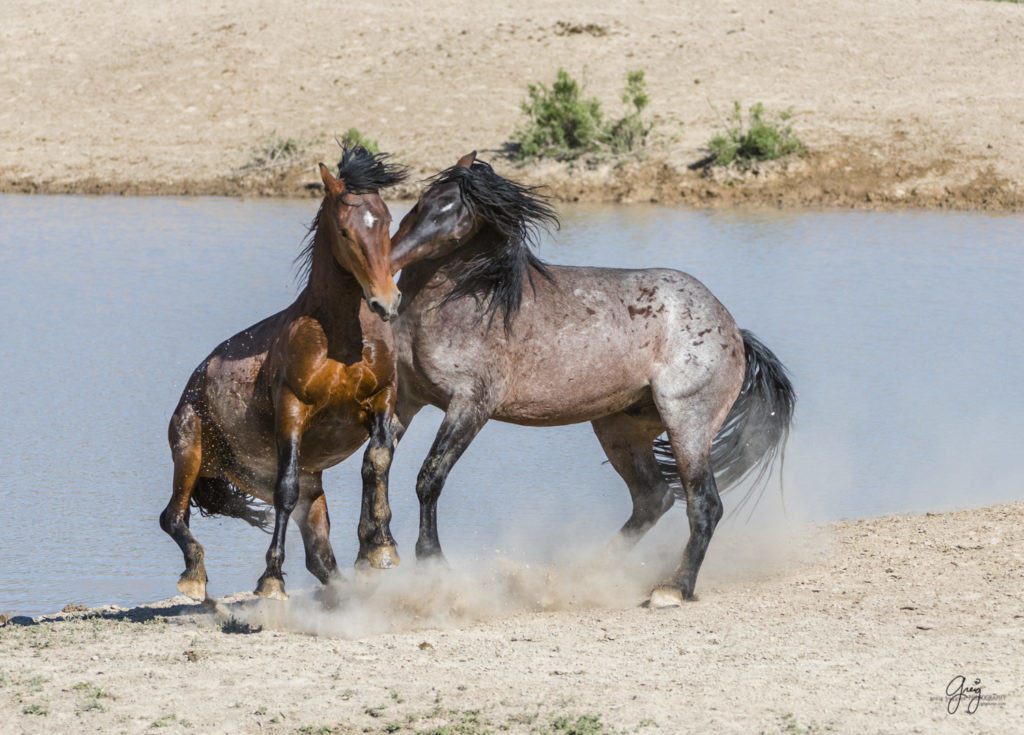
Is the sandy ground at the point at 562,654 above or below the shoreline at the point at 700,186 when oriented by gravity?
above

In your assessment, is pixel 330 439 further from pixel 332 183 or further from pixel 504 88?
pixel 504 88

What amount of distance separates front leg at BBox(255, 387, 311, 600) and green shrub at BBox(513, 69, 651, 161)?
63.9ft

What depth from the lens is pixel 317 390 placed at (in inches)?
225

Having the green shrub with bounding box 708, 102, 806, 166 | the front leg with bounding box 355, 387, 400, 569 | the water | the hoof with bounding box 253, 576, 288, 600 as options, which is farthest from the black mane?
the green shrub with bounding box 708, 102, 806, 166

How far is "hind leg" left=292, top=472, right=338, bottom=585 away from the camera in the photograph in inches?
251

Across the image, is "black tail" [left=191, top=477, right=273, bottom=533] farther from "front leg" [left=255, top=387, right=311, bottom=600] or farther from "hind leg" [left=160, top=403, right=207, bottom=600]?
"front leg" [left=255, top=387, right=311, bottom=600]

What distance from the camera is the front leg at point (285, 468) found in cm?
572

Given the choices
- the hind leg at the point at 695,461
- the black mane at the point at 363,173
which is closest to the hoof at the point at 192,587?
the black mane at the point at 363,173

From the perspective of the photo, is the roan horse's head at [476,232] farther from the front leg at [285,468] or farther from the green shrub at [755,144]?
the green shrub at [755,144]

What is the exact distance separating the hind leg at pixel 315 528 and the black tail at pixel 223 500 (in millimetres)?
394

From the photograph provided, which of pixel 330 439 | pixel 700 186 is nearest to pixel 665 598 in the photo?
pixel 330 439

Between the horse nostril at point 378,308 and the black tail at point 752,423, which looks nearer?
the horse nostril at point 378,308

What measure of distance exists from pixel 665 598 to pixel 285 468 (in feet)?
6.39

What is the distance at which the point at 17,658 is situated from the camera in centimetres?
543
